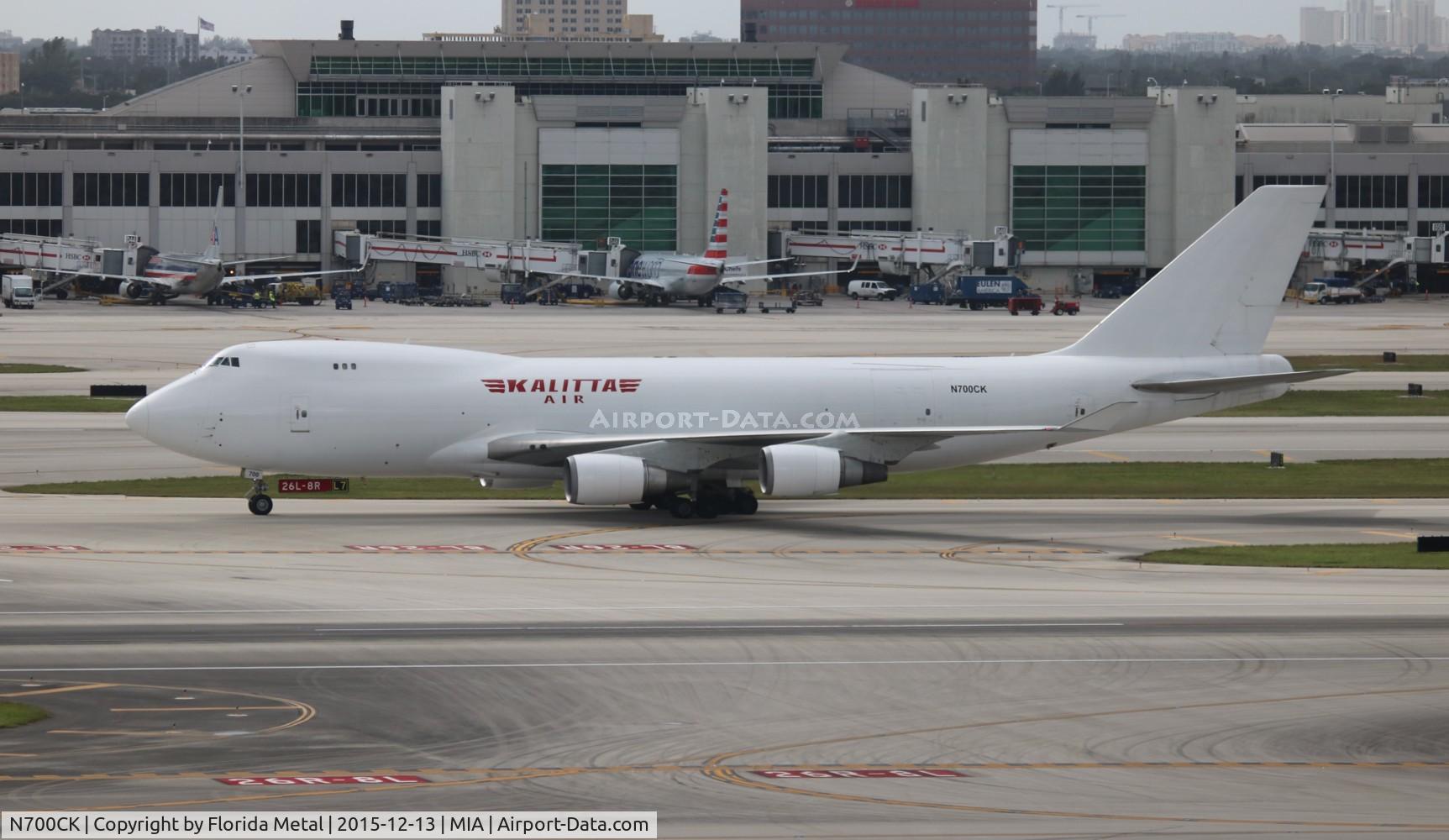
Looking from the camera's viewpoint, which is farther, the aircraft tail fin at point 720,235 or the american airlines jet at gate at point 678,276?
the american airlines jet at gate at point 678,276

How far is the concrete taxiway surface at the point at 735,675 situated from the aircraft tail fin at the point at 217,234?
10356 cm

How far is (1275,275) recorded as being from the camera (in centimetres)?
5022

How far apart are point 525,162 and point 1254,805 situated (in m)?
147

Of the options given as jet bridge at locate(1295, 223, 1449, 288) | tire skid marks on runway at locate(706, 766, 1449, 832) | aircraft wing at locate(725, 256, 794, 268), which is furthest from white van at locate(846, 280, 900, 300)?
tire skid marks on runway at locate(706, 766, 1449, 832)

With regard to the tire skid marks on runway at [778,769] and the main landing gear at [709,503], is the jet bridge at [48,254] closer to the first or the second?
the main landing gear at [709,503]

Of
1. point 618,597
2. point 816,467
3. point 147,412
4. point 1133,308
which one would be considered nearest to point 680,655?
point 618,597

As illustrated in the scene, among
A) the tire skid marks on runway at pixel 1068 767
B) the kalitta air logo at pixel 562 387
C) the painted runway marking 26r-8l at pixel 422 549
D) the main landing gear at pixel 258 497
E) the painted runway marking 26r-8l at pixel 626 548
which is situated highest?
the kalitta air logo at pixel 562 387

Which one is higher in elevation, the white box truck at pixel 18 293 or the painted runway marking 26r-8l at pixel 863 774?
the white box truck at pixel 18 293

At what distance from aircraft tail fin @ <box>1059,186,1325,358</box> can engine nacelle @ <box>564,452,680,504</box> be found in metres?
12.8

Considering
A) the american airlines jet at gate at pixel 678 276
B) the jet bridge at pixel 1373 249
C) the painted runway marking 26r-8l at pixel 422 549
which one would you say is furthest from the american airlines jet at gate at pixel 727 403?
the jet bridge at pixel 1373 249

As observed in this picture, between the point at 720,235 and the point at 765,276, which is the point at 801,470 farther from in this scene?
the point at 765,276

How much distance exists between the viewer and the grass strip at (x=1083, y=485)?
52125mm

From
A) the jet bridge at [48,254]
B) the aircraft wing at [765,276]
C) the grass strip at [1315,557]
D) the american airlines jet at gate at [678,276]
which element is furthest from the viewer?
the jet bridge at [48,254]

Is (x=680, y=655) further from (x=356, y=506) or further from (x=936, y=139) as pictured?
(x=936, y=139)
